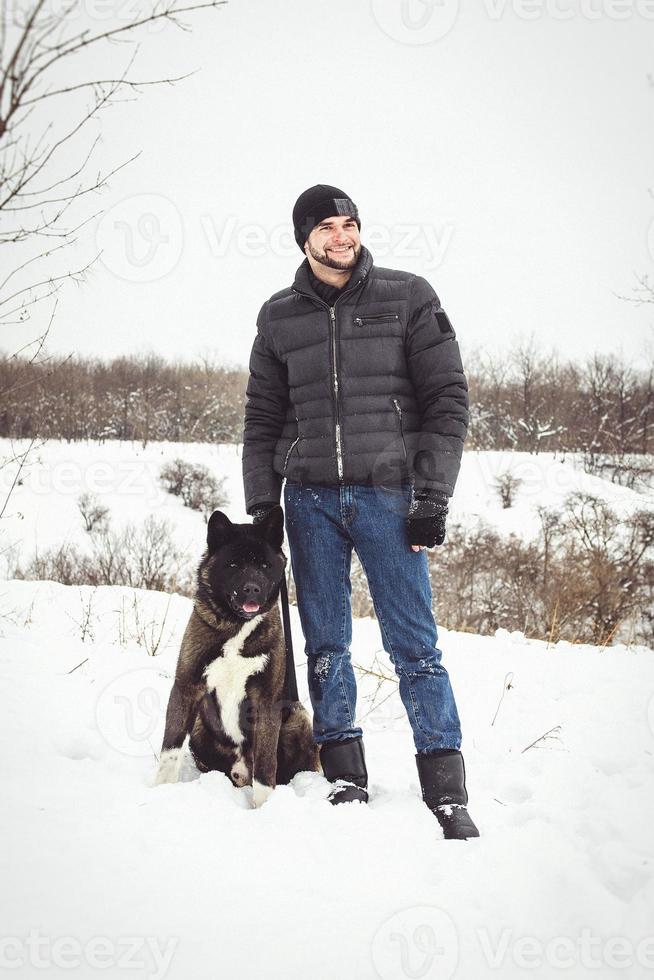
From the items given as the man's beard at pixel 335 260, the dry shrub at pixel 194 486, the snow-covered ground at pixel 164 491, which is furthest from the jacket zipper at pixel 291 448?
the dry shrub at pixel 194 486

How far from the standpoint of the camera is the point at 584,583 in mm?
18062

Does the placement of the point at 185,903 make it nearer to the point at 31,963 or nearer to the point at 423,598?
the point at 31,963

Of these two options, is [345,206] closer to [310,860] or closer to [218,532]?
[218,532]

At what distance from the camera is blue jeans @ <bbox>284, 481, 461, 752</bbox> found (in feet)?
8.24

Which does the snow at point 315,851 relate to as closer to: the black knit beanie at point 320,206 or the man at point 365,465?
the man at point 365,465

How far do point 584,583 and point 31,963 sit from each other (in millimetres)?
19002

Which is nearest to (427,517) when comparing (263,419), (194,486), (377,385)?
(377,385)

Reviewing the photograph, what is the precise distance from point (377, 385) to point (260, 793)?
1.91 metres

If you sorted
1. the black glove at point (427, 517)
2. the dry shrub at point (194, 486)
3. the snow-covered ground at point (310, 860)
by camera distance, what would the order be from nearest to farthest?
the snow-covered ground at point (310, 860), the black glove at point (427, 517), the dry shrub at point (194, 486)

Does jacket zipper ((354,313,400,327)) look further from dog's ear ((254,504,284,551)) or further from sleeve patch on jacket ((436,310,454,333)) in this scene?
dog's ear ((254,504,284,551))

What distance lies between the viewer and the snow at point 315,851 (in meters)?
1.59

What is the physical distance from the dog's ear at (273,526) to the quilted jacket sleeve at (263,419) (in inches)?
3.5

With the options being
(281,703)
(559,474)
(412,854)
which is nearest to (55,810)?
(281,703)

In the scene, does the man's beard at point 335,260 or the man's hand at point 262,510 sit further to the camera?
the man's hand at point 262,510
